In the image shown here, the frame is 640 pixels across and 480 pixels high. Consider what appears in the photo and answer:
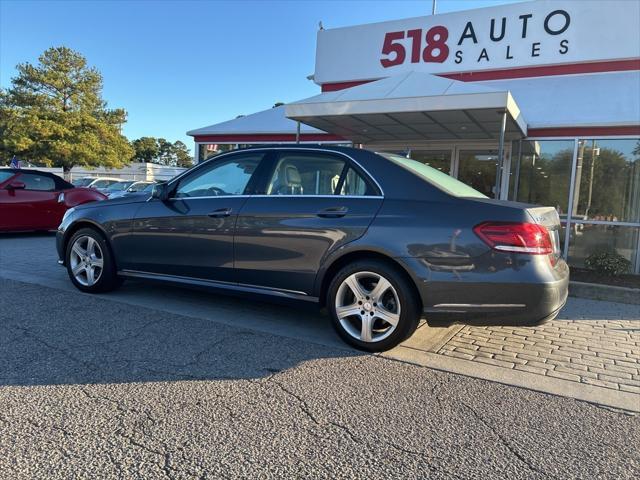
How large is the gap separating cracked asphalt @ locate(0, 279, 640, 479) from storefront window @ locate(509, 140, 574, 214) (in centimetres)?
731

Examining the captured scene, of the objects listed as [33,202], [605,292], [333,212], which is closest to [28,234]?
[33,202]

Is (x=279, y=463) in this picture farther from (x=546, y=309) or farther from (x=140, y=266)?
(x=140, y=266)

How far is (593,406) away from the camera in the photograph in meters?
3.29

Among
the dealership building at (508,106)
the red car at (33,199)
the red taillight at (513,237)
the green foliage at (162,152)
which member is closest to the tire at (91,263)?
the red taillight at (513,237)

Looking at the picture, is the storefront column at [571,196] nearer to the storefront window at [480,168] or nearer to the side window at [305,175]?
the storefront window at [480,168]

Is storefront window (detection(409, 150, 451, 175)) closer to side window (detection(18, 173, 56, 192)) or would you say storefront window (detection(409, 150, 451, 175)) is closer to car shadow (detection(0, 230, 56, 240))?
side window (detection(18, 173, 56, 192))

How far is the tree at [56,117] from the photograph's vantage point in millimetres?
32625

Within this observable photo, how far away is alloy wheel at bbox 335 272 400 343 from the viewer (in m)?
3.90

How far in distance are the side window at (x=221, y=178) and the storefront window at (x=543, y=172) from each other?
701cm

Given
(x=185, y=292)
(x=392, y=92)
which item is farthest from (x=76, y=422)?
(x=392, y=92)

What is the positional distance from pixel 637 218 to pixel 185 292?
831cm

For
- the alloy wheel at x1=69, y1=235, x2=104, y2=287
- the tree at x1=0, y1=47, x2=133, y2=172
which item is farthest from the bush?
the tree at x1=0, y1=47, x2=133, y2=172

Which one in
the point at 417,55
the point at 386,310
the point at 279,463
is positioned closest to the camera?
the point at 279,463

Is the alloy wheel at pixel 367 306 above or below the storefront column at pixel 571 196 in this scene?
below
